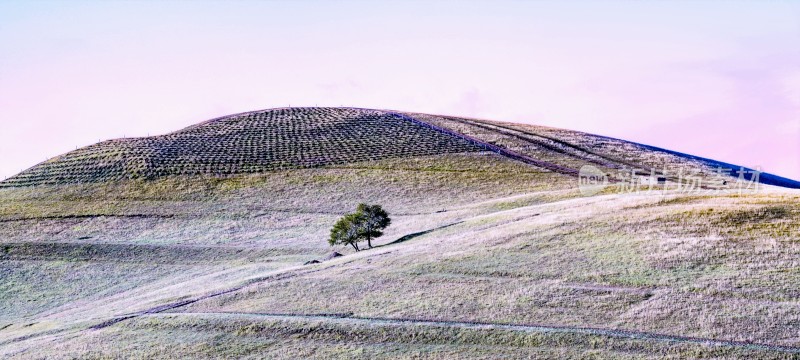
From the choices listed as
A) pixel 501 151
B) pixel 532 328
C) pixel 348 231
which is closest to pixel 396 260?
pixel 348 231

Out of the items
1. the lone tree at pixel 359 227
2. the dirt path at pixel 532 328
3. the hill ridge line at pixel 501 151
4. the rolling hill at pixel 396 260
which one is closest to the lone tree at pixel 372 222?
the lone tree at pixel 359 227

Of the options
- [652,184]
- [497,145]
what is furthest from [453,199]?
[497,145]

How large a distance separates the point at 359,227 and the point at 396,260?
12.0 m

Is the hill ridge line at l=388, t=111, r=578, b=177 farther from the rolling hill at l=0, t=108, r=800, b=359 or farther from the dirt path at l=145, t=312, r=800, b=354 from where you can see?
the dirt path at l=145, t=312, r=800, b=354

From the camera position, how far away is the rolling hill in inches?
1469

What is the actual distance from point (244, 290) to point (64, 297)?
1679 centimetres

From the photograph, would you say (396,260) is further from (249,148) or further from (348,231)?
(249,148)

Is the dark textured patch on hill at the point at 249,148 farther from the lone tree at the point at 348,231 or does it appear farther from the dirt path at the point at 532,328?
the dirt path at the point at 532,328

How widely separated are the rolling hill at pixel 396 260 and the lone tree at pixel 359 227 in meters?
1.04

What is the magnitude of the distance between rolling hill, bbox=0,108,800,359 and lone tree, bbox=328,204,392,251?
1.04m

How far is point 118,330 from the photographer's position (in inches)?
1639

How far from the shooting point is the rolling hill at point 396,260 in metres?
37.3

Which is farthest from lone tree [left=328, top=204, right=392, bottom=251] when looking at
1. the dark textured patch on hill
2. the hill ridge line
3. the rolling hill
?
the dark textured patch on hill

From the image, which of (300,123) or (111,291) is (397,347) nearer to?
(111,291)
